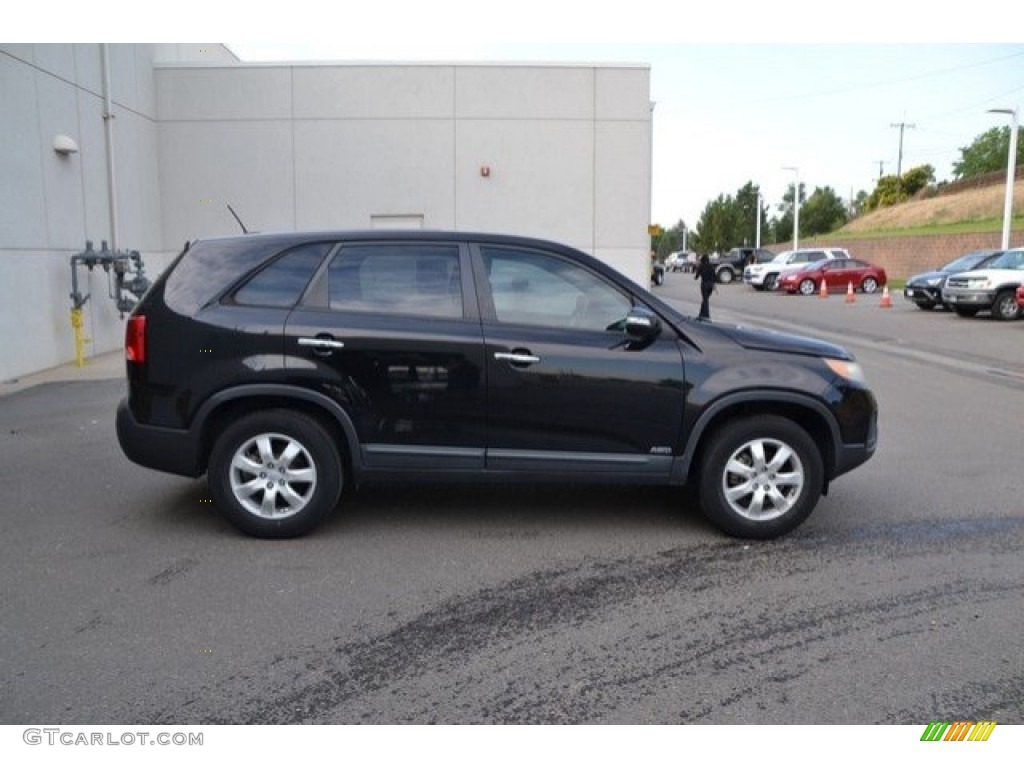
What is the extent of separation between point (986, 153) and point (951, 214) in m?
42.2

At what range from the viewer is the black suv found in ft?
17.3

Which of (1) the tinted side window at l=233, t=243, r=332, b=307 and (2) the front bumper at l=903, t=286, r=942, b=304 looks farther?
(2) the front bumper at l=903, t=286, r=942, b=304

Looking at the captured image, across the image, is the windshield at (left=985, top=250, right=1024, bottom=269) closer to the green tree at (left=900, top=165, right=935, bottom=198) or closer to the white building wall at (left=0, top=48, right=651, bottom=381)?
the white building wall at (left=0, top=48, right=651, bottom=381)

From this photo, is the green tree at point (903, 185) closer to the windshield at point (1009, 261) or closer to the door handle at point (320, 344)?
the windshield at point (1009, 261)

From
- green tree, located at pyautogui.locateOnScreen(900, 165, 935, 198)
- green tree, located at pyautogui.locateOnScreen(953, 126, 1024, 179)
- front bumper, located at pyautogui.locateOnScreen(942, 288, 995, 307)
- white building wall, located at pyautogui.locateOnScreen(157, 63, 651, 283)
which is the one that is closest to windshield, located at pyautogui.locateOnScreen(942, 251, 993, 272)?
front bumper, located at pyautogui.locateOnScreen(942, 288, 995, 307)

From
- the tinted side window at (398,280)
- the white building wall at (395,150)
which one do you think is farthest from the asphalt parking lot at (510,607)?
the white building wall at (395,150)

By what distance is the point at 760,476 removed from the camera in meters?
5.39

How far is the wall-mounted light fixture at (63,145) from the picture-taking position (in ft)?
41.7

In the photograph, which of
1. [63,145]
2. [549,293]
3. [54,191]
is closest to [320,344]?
[549,293]

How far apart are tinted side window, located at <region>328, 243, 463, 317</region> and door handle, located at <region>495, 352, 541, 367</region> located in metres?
0.36

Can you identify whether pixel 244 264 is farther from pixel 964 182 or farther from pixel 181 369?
pixel 964 182

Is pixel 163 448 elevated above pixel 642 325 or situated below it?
below

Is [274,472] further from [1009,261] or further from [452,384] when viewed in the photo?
[1009,261]

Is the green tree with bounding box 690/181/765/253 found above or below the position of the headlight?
above
